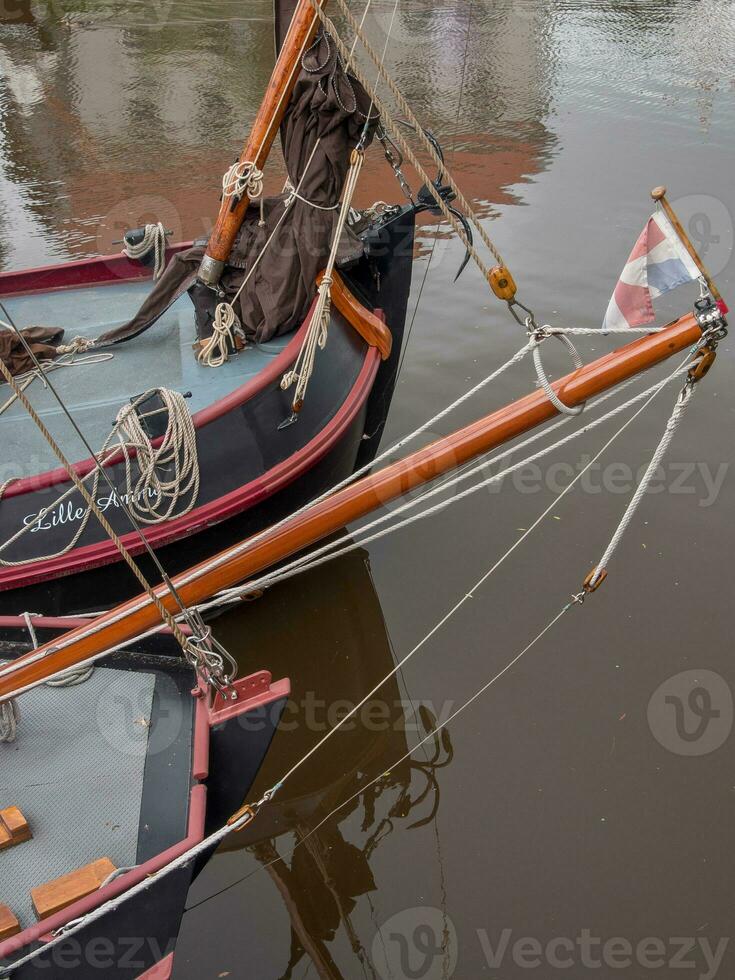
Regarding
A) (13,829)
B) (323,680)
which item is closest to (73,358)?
(323,680)

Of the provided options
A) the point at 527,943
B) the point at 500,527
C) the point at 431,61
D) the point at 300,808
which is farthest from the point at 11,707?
the point at 431,61

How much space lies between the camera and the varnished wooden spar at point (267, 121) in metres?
5.08

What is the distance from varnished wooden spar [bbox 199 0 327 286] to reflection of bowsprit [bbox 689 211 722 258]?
537 cm

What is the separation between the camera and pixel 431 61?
16.1 metres

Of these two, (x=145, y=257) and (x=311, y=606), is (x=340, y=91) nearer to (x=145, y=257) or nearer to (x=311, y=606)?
(x=145, y=257)

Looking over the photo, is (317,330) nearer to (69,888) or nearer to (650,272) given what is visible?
(650,272)

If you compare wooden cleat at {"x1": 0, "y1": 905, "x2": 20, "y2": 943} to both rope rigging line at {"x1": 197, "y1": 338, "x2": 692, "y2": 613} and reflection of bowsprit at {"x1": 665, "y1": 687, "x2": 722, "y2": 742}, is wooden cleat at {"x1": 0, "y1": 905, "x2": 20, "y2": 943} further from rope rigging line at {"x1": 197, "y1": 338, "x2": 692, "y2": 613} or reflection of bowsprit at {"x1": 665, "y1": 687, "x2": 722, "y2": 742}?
reflection of bowsprit at {"x1": 665, "y1": 687, "x2": 722, "y2": 742}

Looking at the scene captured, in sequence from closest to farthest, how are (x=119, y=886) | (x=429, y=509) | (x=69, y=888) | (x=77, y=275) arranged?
(x=119, y=886) < (x=69, y=888) < (x=429, y=509) < (x=77, y=275)

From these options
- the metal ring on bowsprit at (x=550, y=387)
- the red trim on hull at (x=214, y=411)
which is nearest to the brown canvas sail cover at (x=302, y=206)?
the red trim on hull at (x=214, y=411)

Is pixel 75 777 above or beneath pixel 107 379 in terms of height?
beneath

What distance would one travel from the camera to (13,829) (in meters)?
3.52

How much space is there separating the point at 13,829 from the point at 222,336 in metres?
3.02

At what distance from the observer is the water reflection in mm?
4301

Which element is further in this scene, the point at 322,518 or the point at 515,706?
the point at 515,706
